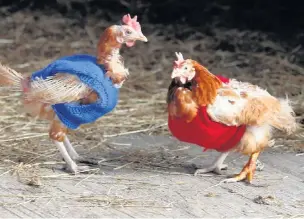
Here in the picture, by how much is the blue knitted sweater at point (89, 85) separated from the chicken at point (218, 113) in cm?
26

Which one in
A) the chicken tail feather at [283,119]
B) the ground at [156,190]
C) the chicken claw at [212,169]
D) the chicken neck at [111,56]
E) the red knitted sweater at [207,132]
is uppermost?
the chicken neck at [111,56]

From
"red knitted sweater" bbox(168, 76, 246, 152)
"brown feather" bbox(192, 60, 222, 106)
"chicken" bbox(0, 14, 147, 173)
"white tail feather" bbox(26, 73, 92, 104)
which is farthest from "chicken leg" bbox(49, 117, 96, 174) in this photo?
"brown feather" bbox(192, 60, 222, 106)

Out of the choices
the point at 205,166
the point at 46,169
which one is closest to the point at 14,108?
the point at 46,169

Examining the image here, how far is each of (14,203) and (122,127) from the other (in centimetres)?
129

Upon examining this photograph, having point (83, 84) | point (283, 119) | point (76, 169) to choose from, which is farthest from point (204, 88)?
point (76, 169)

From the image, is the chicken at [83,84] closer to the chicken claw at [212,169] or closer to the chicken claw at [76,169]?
the chicken claw at [76,169]

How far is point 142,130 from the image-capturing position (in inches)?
167

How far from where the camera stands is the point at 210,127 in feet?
10.9

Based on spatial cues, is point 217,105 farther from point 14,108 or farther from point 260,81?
point 260,81

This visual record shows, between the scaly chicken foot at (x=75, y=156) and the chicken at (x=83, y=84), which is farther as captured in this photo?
the scaly chicken foot at (x=75, y=156)

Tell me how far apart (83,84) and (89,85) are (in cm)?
2

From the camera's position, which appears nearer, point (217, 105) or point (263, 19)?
point (217, 105)

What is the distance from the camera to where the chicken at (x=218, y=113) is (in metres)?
3.32

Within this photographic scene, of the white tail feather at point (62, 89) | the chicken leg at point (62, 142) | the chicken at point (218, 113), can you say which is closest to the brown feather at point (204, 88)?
the chicken at point (218, 113)
